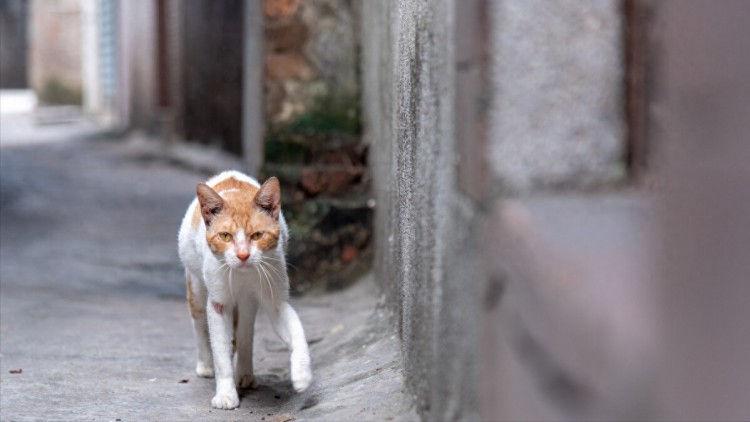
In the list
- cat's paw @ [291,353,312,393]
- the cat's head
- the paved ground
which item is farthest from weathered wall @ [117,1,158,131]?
cat's paw @ [291,353,312,393]

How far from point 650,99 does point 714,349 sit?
479 mm

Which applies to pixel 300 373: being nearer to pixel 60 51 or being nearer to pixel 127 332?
pixel 127 332

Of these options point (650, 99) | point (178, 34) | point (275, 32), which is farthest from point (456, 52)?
point (178, 34)

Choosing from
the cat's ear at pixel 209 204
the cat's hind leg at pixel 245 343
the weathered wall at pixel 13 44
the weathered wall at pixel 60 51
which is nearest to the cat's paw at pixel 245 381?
the cat's hind leg at pixel 245 343

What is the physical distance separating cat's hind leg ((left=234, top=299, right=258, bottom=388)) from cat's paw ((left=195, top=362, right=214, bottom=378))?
196 mm

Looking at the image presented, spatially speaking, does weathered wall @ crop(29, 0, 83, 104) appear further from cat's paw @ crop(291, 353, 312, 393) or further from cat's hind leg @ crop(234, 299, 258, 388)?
cat's paw @ crop(291, 353, 312, 393)

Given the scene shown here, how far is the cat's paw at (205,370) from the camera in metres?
4.08

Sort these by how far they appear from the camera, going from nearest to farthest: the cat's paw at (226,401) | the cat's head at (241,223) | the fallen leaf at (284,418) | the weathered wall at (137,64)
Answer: the fallen leaf at (284,418), the cat's head at (241,223), the cat's paw at (226,401), the weathered wall at (137,64)

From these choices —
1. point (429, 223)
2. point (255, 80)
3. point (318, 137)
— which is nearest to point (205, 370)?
point (429, 223)

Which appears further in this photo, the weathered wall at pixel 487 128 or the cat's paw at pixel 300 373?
the cat's paw at pixel 300 373

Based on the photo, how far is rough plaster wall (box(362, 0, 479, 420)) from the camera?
220cm

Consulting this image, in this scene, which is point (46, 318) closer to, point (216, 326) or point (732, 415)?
point (216, 326)

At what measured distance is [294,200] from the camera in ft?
18.7

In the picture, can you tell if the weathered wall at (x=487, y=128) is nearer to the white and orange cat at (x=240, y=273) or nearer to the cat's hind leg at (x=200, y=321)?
the white and orange cat at (x=240, y=273)
